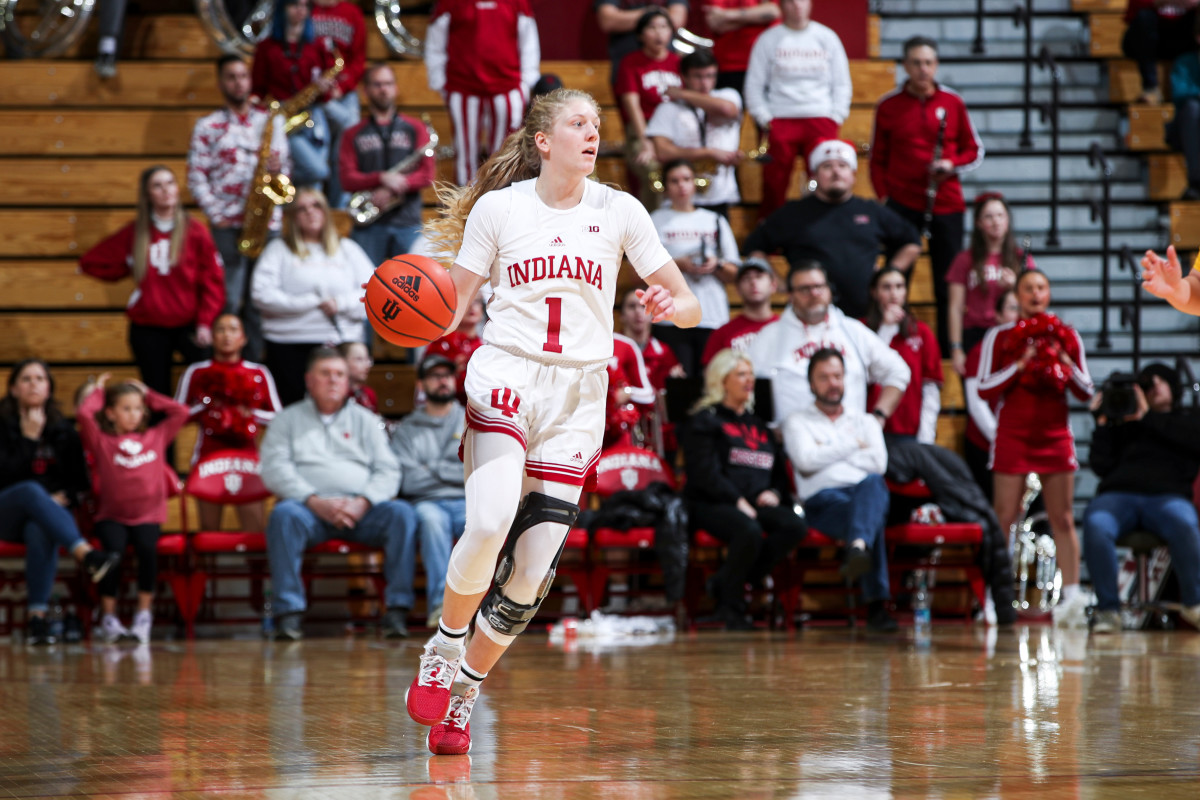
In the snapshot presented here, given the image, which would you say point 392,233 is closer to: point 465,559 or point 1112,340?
point 1112,340

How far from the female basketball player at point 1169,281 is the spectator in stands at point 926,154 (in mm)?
5634

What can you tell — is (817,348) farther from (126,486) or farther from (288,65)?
(288,65)

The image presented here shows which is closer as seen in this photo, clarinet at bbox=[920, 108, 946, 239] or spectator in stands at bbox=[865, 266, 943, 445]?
spectator in stands at bbox=[865, 266, 943, 445]

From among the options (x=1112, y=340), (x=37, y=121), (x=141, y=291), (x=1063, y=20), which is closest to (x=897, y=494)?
(x=1112, y=340)

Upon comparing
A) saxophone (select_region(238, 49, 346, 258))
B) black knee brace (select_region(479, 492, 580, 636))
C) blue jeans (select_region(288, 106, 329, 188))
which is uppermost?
blue jeans (select_region(288, 106, 329, 188))

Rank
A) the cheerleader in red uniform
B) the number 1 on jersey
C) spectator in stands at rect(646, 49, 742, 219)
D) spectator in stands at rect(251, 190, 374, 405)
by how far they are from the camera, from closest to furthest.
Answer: the number 1 on jersey, the cheerleader in red uniform, spectator in stands at rect(251, 190, 374, 405), spectator in stands at rect(646, 49, 742, 219)

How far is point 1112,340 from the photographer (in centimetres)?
1102

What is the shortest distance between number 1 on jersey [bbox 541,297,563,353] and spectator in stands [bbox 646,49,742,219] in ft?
20.3

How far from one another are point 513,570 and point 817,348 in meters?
5.04

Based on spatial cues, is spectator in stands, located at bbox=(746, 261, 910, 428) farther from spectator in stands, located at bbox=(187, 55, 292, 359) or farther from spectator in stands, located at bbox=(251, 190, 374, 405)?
spectator in stands, located at bbox=(187, 55, 292, 359)

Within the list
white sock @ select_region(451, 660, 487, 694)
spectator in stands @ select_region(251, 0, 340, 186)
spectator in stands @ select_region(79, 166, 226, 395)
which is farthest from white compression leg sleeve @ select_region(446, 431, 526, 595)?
spectator in stands @ select_region(251, 0, 340, 186)

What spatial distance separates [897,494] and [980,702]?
393cm

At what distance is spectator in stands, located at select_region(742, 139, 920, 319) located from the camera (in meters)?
9.63

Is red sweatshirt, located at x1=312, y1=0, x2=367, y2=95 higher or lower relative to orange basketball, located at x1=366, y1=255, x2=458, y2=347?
higher
